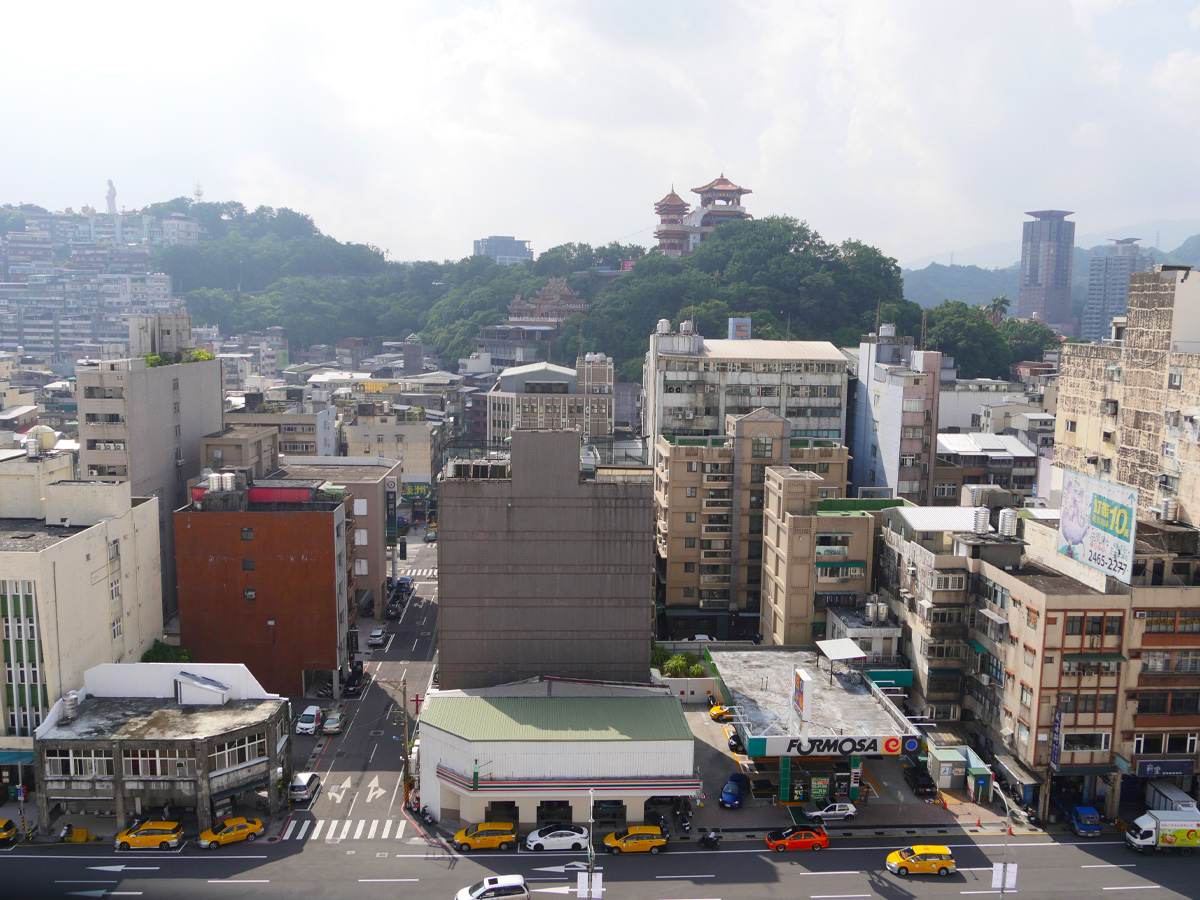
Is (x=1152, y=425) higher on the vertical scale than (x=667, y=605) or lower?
higher

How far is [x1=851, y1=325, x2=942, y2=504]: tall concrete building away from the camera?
229ft

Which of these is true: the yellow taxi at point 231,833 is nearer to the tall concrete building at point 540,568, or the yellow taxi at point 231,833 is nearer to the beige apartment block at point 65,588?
the beige apartment block at point 65,588

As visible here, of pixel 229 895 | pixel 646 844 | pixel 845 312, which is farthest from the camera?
pixel 845 312

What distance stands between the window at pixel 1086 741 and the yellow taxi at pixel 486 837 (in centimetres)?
2329

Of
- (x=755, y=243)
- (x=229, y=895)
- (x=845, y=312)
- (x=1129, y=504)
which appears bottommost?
(x=229, y=895)

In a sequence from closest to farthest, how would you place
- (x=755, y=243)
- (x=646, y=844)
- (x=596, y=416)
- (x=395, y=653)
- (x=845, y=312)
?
1. (x=646, y=844)
2. (x=395, y=653)
3. (x=596, y=416)
4. (x=845, y=312)
5. (x=755, y=243)

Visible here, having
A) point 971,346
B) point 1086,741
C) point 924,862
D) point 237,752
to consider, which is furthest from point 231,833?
point 971,346

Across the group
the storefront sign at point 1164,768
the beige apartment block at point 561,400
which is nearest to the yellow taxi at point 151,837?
the storefront sign at point 1164,768

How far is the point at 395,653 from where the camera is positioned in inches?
2338

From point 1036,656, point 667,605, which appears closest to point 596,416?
point 667,605

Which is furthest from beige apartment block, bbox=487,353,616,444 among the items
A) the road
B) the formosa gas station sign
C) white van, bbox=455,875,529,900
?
white van, bbox=455,875,529,900

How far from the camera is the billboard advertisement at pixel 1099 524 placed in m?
38.5

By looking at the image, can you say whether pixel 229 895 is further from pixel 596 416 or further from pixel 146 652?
pixel 596 416

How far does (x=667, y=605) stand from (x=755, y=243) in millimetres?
100752
